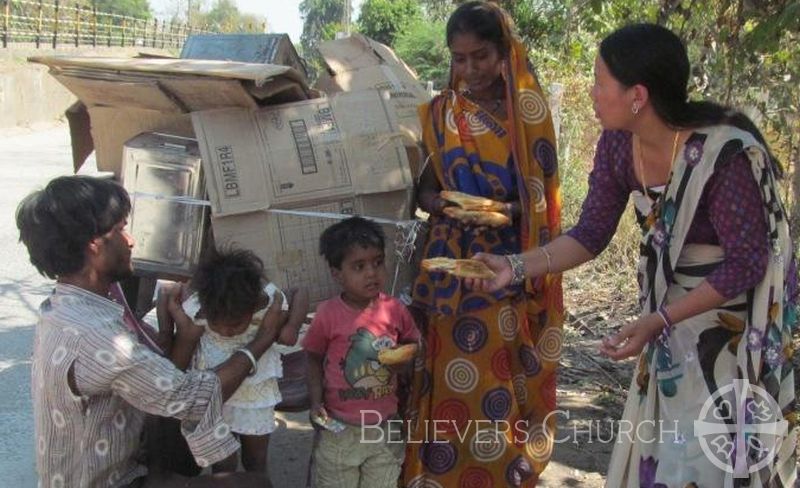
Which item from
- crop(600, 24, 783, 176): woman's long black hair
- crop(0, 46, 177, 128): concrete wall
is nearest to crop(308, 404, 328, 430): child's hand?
crop(600, 24, 783, 176): woman's long black hair

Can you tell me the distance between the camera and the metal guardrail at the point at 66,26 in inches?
842

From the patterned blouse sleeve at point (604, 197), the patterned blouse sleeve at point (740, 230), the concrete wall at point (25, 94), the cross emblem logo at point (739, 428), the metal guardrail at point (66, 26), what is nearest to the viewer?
the patterned blouse sleeve at point (740, 230)

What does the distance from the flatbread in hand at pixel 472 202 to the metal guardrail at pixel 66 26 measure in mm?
14313

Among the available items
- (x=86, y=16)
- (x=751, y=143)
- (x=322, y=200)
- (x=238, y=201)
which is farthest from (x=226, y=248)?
(x=86, y=16)

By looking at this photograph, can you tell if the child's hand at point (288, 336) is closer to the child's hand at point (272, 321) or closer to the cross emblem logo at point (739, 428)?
the child's hand at point (272, 321)

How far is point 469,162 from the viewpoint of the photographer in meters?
2.78

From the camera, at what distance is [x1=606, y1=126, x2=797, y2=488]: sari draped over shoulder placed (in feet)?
6.69

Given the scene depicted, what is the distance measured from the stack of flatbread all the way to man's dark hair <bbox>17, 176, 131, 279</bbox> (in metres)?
1.03

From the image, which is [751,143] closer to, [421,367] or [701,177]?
[701,177]

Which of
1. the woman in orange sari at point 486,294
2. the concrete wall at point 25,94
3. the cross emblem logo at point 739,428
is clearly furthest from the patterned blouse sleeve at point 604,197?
the concrete wall at point 25,94

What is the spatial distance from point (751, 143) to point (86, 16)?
28206 mm

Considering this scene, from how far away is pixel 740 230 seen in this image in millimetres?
1986

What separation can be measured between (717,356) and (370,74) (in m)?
1.70

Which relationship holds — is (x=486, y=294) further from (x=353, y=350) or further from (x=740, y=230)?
(x=740, y=230)
